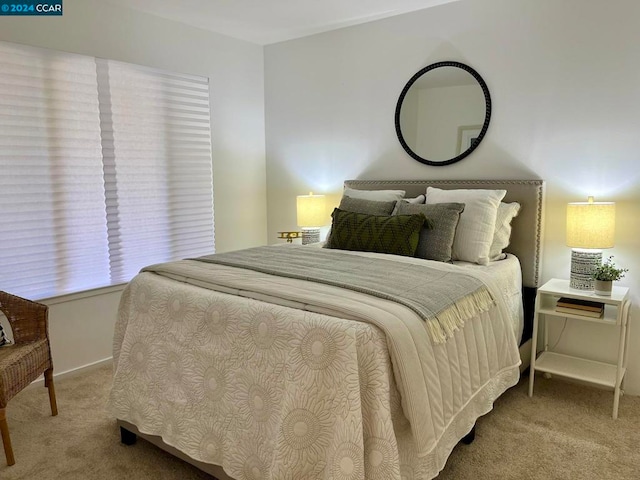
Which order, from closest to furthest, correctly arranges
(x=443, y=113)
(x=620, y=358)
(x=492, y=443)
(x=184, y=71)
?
1. (x=492, y=443)
2. (x=620, y=358)
3. (x=443, y=113)
4. (x=184, y=71)

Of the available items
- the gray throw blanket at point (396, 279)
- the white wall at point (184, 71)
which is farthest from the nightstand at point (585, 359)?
the white wall at point (184, 71)

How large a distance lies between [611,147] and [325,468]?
2.49m

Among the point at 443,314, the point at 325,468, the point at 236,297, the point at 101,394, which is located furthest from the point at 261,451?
the point at 101,394

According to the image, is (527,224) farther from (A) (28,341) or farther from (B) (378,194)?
(A) (28,341)

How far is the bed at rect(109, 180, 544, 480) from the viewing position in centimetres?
155

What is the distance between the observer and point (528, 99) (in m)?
3.06

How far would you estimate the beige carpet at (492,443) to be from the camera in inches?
83.0

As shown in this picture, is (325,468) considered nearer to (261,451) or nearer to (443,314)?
(261,451)

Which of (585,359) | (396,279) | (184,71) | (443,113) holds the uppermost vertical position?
(184,71)

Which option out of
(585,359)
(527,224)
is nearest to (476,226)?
(527,224)

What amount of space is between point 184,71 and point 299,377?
3.08m

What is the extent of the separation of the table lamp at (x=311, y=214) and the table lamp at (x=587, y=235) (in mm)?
1879

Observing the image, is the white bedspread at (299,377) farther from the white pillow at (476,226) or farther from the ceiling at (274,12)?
the ceiling at (274,12)

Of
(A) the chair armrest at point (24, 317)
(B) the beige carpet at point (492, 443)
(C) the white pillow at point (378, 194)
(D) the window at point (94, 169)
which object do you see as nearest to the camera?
(B) the beige carpet at point (492, 443)
